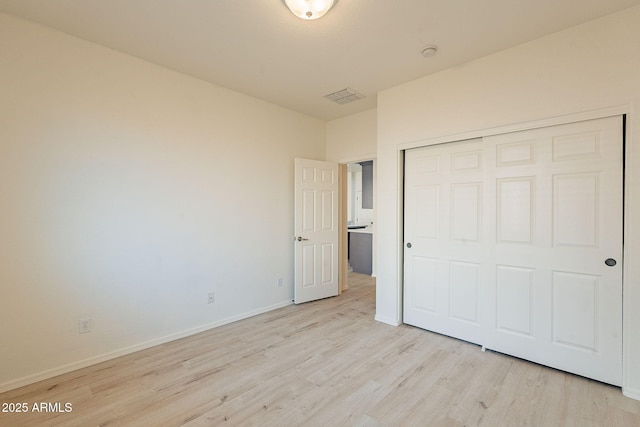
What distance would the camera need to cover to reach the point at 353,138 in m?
4.45

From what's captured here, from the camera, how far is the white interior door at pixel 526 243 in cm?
221

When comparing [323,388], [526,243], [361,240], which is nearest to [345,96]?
[526,243]

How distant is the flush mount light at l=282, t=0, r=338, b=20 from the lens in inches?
77.4

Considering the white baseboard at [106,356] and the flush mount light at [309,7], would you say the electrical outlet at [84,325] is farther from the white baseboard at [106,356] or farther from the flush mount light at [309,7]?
the flush mount light at [309,7]

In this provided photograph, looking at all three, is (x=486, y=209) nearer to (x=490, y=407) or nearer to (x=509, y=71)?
(x=509, y=71)

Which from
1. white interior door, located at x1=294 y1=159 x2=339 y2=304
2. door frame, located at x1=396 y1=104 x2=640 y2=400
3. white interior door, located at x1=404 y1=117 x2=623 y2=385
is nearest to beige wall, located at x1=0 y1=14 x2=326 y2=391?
white interior door, located at x1=294 y1=159 x2=339 y2=304

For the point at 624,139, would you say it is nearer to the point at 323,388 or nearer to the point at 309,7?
the point at 309,7

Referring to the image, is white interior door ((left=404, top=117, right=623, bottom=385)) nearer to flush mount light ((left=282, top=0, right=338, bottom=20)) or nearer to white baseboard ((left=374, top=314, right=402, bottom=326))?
white baseboard ((left=374, top=314, right=402, bottom=326))

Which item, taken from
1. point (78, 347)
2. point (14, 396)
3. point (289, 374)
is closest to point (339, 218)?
point (289, 374)

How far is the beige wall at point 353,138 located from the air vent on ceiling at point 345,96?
523mm

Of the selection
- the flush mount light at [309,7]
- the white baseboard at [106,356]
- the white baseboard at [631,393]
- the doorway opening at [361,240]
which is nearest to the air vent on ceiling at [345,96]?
the doorway opening at [361,240]

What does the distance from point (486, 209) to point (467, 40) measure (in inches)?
61.0

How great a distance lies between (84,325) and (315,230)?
2836 millimetres

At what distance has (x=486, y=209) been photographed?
9.12ft
